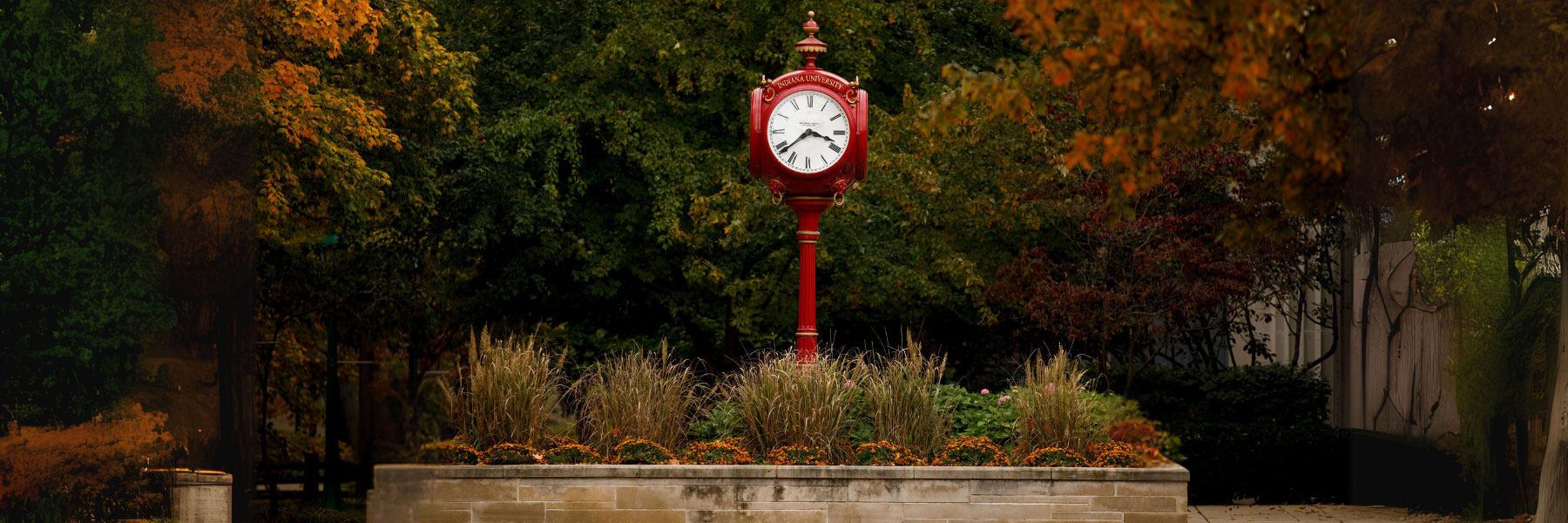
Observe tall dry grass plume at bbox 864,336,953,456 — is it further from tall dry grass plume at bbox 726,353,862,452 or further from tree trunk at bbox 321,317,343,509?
tree trunk at bbox 321,317,343,509

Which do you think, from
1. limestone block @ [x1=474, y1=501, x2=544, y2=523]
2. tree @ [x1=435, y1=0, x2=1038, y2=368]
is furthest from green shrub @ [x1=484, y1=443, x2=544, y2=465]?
tree @ [x1=435, y1=0, x2=1038, y2=368]

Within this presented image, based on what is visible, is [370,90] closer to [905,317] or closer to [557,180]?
[557,180]

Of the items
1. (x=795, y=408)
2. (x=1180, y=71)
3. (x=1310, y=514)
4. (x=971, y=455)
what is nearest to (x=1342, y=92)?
(x=1180, y=71)

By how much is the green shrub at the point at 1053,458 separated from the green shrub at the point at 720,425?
77.6 inches

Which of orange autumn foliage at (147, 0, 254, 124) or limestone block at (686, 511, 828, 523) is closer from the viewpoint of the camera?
limestone block at (686, 511, 828, 523)

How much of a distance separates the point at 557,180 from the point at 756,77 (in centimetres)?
281

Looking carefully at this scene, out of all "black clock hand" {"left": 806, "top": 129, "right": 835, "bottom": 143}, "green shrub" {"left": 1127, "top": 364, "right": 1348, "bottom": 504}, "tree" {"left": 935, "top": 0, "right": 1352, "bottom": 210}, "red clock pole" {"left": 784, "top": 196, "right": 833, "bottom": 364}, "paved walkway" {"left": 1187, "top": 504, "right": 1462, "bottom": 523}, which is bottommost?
"paved walkway" {"left": 1187, "top": 504, "right": 1462, "bottom": 523}

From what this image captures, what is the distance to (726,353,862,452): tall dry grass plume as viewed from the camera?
817 centimetres

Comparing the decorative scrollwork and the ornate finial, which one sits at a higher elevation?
the ornate finial

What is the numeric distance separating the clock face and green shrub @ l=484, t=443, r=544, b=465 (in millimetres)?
2977

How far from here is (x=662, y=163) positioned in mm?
14227

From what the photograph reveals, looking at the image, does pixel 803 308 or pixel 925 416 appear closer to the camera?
pixel 925 416

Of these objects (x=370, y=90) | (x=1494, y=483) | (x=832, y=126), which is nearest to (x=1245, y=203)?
(x=1494, y=483)

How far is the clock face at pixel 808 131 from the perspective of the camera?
9.38 m
